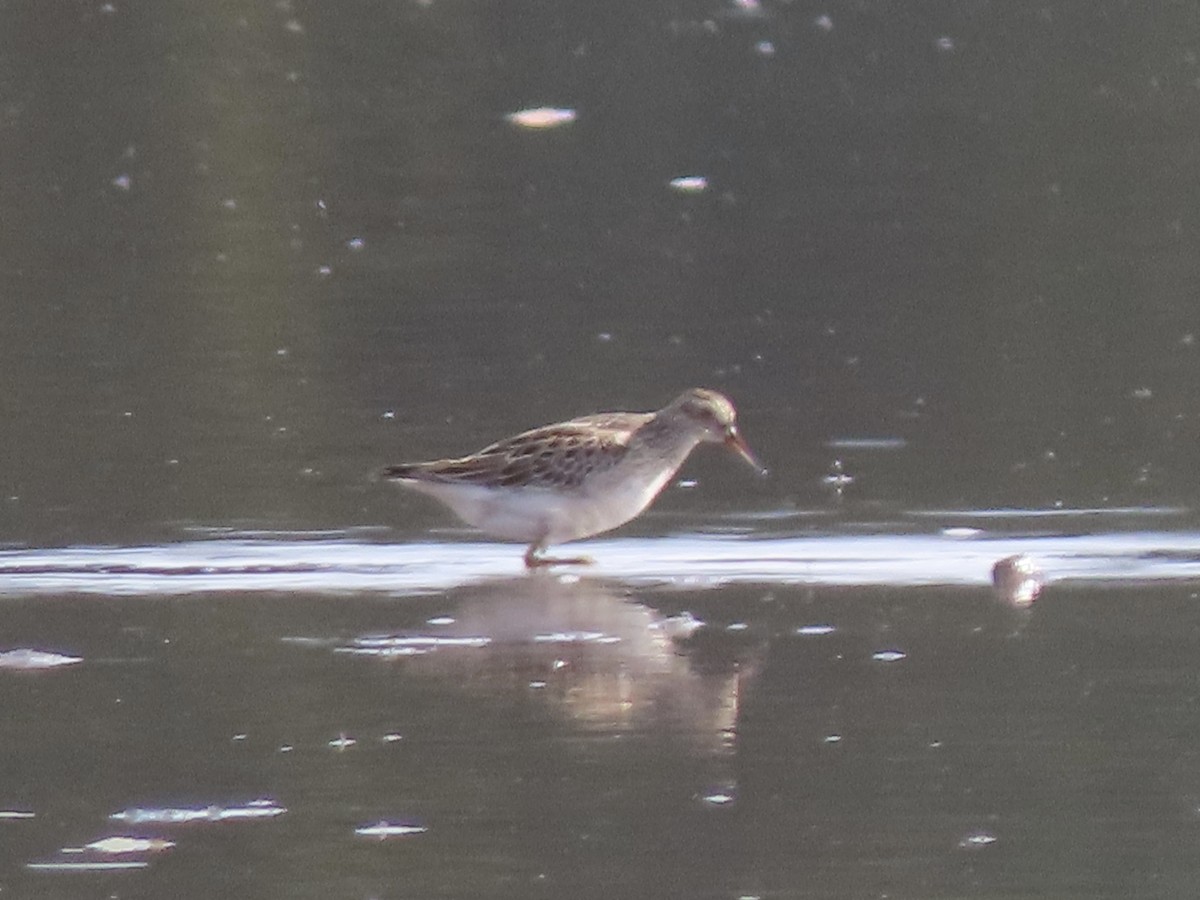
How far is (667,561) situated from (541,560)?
0.40m

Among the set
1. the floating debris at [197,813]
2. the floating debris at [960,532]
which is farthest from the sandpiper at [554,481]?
the floating debris at [197,813]

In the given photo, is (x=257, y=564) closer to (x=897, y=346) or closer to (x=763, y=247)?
(x=897, y=346)

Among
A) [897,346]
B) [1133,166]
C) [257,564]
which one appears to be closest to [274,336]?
[897,346]

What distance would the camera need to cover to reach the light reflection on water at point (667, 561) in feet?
26.1

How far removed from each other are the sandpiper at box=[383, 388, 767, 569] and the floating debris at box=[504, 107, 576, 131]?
8194mm

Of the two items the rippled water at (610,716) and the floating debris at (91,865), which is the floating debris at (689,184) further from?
the floating debris at (91,865)

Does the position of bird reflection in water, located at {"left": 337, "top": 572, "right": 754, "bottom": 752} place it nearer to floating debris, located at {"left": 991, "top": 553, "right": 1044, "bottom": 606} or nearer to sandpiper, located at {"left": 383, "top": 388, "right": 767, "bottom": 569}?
sandpiper, located at {"left": 383, "top": 388, "right": 767, "bottom": 569}

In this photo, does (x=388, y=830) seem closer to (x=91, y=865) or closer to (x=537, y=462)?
(x=91, y=865)

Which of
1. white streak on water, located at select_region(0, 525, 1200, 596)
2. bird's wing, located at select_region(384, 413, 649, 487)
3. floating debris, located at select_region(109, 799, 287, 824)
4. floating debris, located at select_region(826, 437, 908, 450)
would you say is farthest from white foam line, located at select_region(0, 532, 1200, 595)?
floating debris, located at select_region(109, 799, 287, 824)

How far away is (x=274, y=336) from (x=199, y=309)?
2.15 ft

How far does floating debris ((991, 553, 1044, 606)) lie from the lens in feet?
25.3

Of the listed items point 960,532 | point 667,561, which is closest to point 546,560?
point 667,561

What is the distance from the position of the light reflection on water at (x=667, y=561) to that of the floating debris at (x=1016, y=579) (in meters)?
0.06

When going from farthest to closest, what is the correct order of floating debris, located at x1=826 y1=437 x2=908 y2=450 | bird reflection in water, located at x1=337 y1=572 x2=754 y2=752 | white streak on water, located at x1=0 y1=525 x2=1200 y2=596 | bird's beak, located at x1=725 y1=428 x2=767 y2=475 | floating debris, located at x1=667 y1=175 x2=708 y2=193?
floating debris, located at x1=667 y1=175 x2=708 y2=193 < floating debris, located at x1=826 y1=437 x2=908 y2=450 < bird's beak, located at x1=725 y1=428 x2=767 y2=475 < white streak on water, located at x1=0 y1=525 x2=1200 y2=596 < bird reflection in water, located at x1=337 y1=572 x2=754 y2=752
